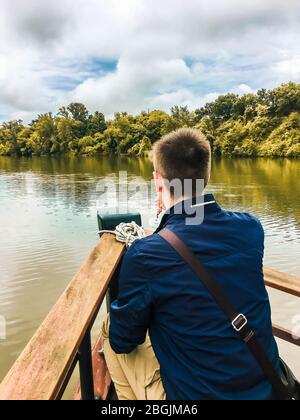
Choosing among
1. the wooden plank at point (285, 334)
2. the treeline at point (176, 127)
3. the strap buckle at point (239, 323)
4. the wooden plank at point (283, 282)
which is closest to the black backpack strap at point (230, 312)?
the strap buckle at point (239, 323)

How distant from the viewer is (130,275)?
1.14 metres

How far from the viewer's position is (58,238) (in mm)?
8891

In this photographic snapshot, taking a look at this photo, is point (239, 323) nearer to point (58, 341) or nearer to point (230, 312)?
point (230, 312)

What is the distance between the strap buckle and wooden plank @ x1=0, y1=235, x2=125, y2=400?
47 centimetres

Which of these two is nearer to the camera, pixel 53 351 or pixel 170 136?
pixel 53 351

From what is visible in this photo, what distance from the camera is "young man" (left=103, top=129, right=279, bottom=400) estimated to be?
107cm

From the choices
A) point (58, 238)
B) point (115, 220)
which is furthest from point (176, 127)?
point (115, 220)

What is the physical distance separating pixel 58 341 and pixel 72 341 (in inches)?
1.6

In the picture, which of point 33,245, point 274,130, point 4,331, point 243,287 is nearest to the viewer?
point 243,287

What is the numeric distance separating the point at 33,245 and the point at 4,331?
3.93 metres

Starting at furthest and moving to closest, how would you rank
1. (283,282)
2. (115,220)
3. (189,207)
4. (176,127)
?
(176,127), (115,220), (283,282), (189,207)

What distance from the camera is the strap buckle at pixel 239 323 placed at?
1065mm

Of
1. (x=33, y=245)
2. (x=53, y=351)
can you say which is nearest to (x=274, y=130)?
(x=33, y=245)
